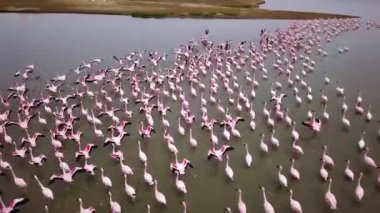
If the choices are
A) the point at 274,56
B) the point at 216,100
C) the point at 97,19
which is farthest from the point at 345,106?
the point at 97,19

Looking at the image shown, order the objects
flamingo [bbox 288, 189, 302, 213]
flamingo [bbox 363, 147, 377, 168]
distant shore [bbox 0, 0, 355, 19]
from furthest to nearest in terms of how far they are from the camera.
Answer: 1. distant shore [bbox 0, 0, 355, 19]
2. flamingo [bbox 363, 147, 377, 168]
3. flamingo [bbox 288, 189, 302, 213]

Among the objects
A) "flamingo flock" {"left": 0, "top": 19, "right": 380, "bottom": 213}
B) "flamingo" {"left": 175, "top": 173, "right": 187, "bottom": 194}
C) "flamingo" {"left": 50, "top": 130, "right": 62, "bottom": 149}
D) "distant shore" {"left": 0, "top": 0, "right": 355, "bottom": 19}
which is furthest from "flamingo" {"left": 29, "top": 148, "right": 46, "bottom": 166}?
"distant shore" {"left": 0, "top": 0, "right": 355, "bottom": 19}

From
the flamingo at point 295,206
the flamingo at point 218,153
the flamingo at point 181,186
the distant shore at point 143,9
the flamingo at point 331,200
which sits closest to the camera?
the flamingo at point 295,206

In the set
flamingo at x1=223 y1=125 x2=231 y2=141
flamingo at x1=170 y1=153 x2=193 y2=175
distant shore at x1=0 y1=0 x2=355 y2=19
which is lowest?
distant shore at x1=0 y1=0 x2=355 y2=19

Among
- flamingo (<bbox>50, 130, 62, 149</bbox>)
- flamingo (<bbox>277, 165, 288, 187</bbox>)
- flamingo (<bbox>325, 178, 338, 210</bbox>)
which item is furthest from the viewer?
flamingo (<bbox>50, 130, 62, 149</bbox>)

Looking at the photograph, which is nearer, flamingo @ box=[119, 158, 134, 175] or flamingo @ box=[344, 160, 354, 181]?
flamingo @ box=[344, 160, 354, 181]

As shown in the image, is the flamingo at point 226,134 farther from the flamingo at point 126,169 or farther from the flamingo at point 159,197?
the flamingo at point 159,197

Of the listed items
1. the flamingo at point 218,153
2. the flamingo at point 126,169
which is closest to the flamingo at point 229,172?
the flamingo at point 218,153

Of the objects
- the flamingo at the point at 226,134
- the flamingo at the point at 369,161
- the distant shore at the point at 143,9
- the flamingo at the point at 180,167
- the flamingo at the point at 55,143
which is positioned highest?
the flamingo at the point at 369,161

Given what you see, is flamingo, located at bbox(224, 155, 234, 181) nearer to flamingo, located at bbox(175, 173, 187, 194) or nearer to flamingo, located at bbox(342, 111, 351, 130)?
flamingo, located at bbox(175, 173, 187, 194)

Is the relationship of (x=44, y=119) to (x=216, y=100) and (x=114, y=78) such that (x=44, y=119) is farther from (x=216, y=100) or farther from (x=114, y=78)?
(x=216, y=100)

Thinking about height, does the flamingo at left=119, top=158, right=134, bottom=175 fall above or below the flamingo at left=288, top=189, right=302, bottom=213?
below
